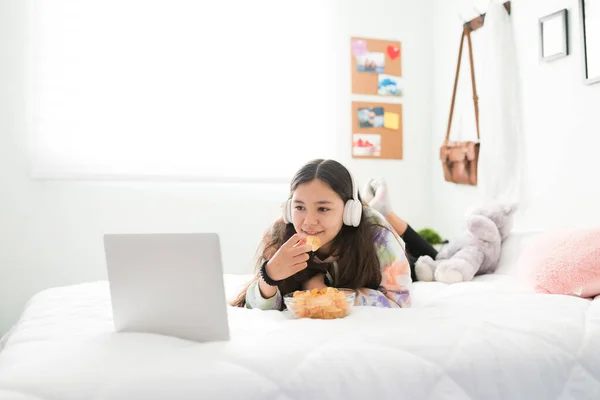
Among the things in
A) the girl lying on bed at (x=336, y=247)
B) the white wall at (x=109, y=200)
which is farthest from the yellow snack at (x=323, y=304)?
the white wall at (x=109, y=200)

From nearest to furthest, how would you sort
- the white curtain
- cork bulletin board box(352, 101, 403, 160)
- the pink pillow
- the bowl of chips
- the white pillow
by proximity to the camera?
the bowl of chips < the pink pillow < the white pillow < the white curtain < cork bulletin board box(352, 101, 403, 160)

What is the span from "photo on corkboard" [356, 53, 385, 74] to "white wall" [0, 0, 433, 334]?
0.26ft

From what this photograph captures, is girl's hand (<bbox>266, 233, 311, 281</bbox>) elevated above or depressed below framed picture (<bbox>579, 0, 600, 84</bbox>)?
below

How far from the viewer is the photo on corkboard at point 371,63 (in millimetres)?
3355

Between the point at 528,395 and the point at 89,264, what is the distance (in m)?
2.33

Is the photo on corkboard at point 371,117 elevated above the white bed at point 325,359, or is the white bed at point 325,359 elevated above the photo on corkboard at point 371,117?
the photo on corkboard at point 371,117

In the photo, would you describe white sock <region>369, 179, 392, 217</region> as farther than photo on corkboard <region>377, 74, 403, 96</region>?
No

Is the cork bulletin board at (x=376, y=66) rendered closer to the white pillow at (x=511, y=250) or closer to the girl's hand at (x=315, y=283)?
the white pillow at (x=511, y=250)

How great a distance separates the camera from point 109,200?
2.91 m

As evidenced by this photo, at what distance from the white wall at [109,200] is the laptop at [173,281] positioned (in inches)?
74.8

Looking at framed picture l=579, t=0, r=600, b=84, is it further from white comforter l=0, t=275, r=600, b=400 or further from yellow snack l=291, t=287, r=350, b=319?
yellow snack l=291, t=287, r=350, b=319

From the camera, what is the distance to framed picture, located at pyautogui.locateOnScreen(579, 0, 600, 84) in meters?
2.27

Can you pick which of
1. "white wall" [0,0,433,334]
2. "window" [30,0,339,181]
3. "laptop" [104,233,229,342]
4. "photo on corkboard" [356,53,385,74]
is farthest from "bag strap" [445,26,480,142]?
"laptop" [104,233,229,342]

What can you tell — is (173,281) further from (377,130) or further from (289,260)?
(377,130)
